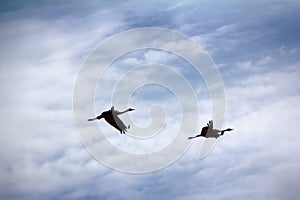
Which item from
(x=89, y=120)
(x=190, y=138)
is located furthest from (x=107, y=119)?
(x=190, y=138)

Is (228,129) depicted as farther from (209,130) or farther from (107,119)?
(107,119)

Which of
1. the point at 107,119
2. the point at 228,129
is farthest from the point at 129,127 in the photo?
the point at 228,129

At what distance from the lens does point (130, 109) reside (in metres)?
91.1

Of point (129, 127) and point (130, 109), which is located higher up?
point (130, 109)

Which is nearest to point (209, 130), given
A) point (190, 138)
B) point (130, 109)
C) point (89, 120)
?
point (190, 138)

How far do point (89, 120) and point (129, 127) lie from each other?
6349 mm

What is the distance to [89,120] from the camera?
3334 inches

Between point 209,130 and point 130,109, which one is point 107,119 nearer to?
point 130,109

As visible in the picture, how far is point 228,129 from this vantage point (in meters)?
96.2

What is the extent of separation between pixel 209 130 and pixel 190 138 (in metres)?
3.39

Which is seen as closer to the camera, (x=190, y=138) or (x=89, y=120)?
(x=89, y=120)

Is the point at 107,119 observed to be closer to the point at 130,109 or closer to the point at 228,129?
the point at 130,109

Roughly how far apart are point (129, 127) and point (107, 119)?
3.95 metres

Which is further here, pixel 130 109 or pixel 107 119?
pixel 130 109
